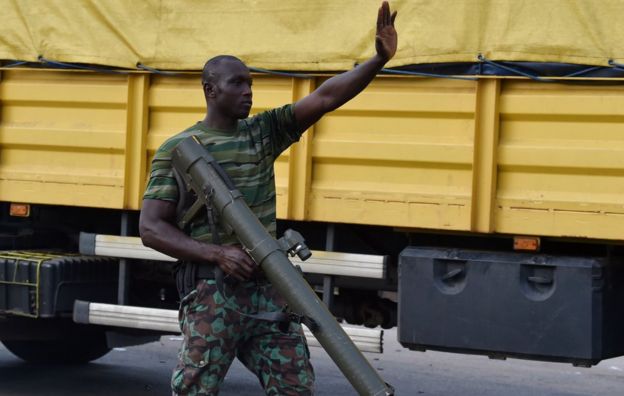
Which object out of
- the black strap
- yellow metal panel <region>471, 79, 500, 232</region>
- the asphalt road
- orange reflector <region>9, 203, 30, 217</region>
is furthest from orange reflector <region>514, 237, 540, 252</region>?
orange reflector <region>9, 203, 30, 217</region>

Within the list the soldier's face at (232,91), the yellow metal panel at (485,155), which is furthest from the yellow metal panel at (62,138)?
the soldier's face at (232,91)

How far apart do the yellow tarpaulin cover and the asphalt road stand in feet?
8.10

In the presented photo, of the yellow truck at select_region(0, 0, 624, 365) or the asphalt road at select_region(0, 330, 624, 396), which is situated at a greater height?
the yellow truck at select_region(0, 0, 624, 365)

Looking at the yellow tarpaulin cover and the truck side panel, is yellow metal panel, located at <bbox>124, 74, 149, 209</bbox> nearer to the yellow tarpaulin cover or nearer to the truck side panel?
the truck side panel

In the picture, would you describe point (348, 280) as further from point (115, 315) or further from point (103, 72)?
point (103, 72)

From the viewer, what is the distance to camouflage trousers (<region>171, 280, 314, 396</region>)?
455 centimetres

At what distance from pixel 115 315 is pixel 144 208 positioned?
8.89 feet

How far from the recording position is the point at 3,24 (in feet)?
24.5

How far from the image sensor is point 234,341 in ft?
15.1

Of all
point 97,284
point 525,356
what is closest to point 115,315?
point 97,284

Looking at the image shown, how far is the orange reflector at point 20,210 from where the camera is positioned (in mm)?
7520

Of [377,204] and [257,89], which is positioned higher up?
[257,89]

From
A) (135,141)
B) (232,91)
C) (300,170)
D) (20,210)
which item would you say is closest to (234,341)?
(232,91)

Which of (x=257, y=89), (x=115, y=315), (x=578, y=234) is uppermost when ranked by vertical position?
(x=257, y=89)
